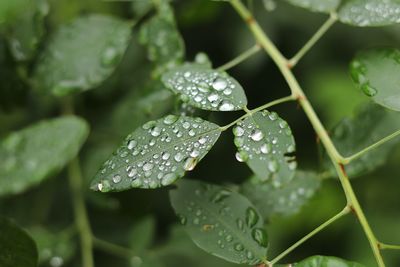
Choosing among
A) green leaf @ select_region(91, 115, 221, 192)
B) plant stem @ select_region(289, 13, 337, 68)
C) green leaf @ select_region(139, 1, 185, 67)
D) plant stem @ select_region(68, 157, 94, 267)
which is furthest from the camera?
plant stem @ select_region(68, 157, 94, 267)

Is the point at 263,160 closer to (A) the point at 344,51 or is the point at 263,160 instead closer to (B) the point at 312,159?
(B) the point at 312,159

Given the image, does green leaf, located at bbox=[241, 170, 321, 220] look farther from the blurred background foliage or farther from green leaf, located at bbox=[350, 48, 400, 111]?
green leaf, located at bbox=[350, 48, 400, 111]

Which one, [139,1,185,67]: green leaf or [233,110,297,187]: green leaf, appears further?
[139,1,185,67]: green leaf

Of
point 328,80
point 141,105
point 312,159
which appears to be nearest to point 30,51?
point 141,105

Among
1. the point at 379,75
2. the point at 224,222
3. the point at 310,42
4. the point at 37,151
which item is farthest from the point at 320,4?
the point at 37,151

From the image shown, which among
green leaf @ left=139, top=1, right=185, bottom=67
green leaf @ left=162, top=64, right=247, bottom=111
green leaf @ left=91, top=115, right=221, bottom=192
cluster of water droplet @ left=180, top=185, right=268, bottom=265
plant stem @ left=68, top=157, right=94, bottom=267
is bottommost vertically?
plant stem @ left=68, top=157, right=94, bottom=267

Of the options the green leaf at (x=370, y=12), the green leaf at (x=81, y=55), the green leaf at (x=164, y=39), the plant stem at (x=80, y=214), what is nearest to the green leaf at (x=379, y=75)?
the green leaf at (x=370, y=12)

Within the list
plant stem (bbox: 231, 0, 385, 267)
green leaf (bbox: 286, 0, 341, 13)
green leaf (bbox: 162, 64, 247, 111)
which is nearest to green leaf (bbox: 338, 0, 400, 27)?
green leaf (bbox: 286, 0, 341, 13)
